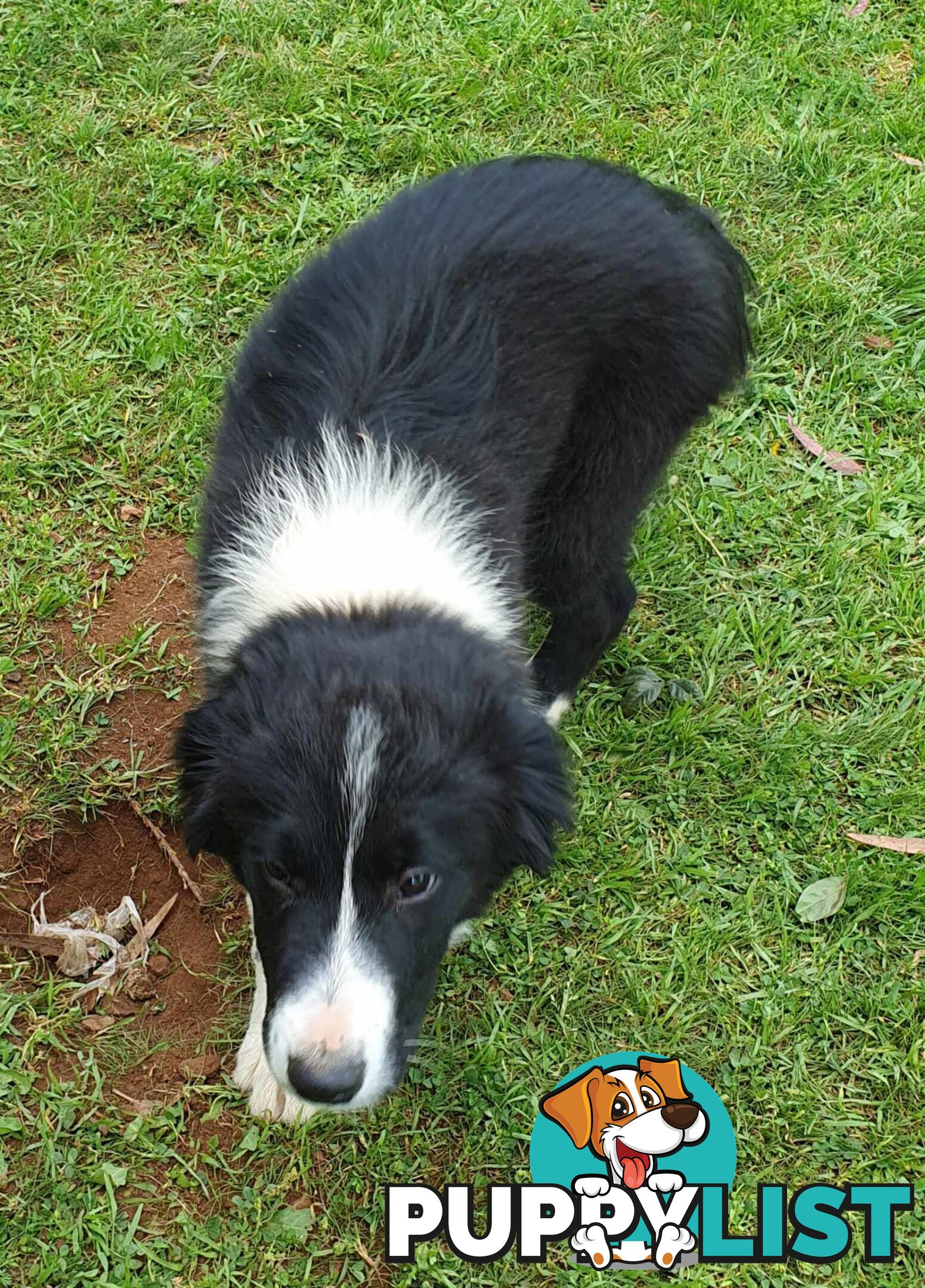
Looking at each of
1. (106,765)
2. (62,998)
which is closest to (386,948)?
(62,998)

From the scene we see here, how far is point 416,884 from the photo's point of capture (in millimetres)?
2107

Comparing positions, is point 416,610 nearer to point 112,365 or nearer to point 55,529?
point 55,529

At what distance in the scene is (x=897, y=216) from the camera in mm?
4496

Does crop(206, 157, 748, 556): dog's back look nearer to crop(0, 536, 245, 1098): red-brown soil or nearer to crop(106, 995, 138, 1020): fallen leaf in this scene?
crop(0, 536, 245, 1098): red-brown soil

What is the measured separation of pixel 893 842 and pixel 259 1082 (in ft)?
6.22

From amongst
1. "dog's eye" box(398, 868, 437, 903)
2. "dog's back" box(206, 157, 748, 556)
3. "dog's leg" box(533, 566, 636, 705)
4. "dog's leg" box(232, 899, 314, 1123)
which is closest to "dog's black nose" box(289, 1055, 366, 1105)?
"dog's eye" box(398, 868, 437, 903)

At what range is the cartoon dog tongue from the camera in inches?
107

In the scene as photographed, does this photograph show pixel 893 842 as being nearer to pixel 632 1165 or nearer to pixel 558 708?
pixel 558 708

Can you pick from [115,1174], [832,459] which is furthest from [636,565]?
[115,1174]

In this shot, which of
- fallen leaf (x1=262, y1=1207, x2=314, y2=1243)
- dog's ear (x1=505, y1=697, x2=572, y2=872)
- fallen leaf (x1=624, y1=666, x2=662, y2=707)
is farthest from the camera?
fallen leaf (x1=624, y1=666, x2=662, y2=707)

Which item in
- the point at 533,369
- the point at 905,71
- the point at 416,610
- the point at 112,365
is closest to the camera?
the point at 416,610

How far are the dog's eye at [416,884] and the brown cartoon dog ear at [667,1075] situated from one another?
1.15 meters

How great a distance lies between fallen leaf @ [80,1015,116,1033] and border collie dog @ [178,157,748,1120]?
1.16ft

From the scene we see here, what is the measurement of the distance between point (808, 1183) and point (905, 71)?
4.46m
